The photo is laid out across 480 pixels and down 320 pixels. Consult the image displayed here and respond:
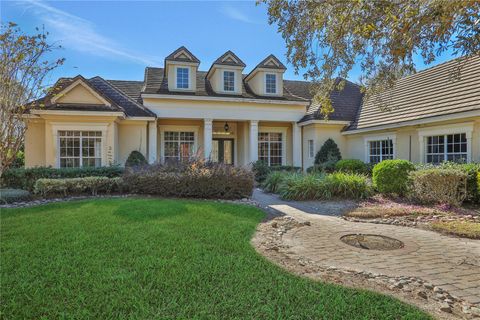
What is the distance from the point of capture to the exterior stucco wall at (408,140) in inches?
462

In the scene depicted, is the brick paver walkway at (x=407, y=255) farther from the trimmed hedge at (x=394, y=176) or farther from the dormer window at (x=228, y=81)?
the dormer window at (x=228, y=81)

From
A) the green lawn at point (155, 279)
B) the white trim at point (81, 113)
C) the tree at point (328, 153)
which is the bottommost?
the green lawn at point (155, 279)

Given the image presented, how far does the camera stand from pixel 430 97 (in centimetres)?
1438

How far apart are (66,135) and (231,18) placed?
10945 millimetres

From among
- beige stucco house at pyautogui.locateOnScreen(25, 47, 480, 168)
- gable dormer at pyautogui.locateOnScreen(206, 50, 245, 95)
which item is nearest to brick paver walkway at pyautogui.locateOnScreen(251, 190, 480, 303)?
beige stucco house at pyautogui.locateOnScreen(25, 47, 480, 168)

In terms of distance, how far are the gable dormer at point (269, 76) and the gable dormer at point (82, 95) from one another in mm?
9200

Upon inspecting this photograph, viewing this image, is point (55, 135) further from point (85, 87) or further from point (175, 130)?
point (175, 130)

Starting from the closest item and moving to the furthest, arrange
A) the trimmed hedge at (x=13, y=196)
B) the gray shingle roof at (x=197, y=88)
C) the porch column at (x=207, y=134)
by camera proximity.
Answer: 1. the trimmed hedge at (x=13, y=196)
2. the gray shingle roof at (x=197, y=88)
3. the porch column at (x=207, y=134)

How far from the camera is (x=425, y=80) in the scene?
16188mm

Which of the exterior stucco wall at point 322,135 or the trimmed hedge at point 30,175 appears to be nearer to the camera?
the trimmed hedge at point 30,175

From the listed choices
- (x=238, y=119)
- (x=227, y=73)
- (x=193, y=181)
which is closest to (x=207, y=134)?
(x=238, y=119)

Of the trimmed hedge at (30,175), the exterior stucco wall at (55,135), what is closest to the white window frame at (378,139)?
the exterior stucco wall at (55,135)

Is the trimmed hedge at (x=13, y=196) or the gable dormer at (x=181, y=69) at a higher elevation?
the gable dormer at (x=181, y=69)

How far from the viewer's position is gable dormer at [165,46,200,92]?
18.1 meters
